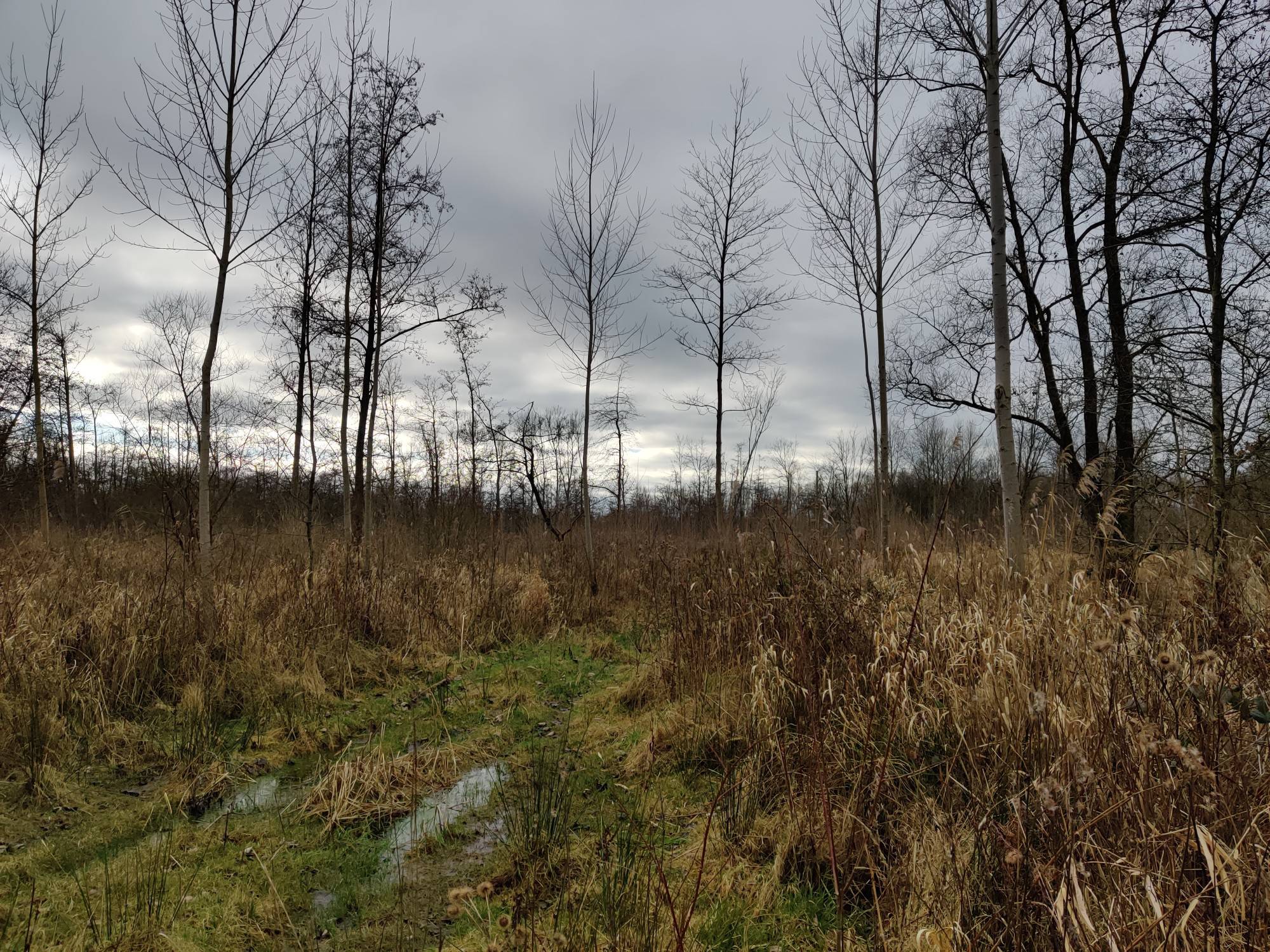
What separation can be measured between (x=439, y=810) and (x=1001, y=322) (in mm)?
5659

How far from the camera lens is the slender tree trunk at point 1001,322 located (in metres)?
4.74

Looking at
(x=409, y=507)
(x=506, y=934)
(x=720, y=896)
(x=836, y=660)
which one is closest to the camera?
(x=506, y=934)

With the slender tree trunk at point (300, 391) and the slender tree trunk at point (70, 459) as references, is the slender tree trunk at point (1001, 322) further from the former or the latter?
the slender tree trunk at point (70, 459)

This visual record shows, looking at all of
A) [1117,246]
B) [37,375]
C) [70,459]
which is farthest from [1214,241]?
[70,459]

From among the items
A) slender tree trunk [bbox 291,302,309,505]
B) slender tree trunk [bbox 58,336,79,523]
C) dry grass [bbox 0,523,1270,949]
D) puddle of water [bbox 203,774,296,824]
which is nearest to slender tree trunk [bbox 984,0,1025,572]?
dry grass [bbox 0,523,1270,949]

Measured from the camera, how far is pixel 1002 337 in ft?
16.3

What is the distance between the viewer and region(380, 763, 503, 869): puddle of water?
3.13 metres

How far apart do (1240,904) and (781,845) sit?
1.63 meters

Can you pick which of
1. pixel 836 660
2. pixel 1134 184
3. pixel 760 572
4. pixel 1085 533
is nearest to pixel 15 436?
pixel 760 572

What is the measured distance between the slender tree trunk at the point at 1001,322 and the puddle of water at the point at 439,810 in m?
4.27

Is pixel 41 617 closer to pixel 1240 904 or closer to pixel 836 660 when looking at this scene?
pixel 836 660

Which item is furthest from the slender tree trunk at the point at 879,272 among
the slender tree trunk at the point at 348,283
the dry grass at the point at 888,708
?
the slender tree trunk at the point at 348,283

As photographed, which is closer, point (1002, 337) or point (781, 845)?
point (781, 845)

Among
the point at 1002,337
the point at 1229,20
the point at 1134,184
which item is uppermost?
the point at 1229,20
